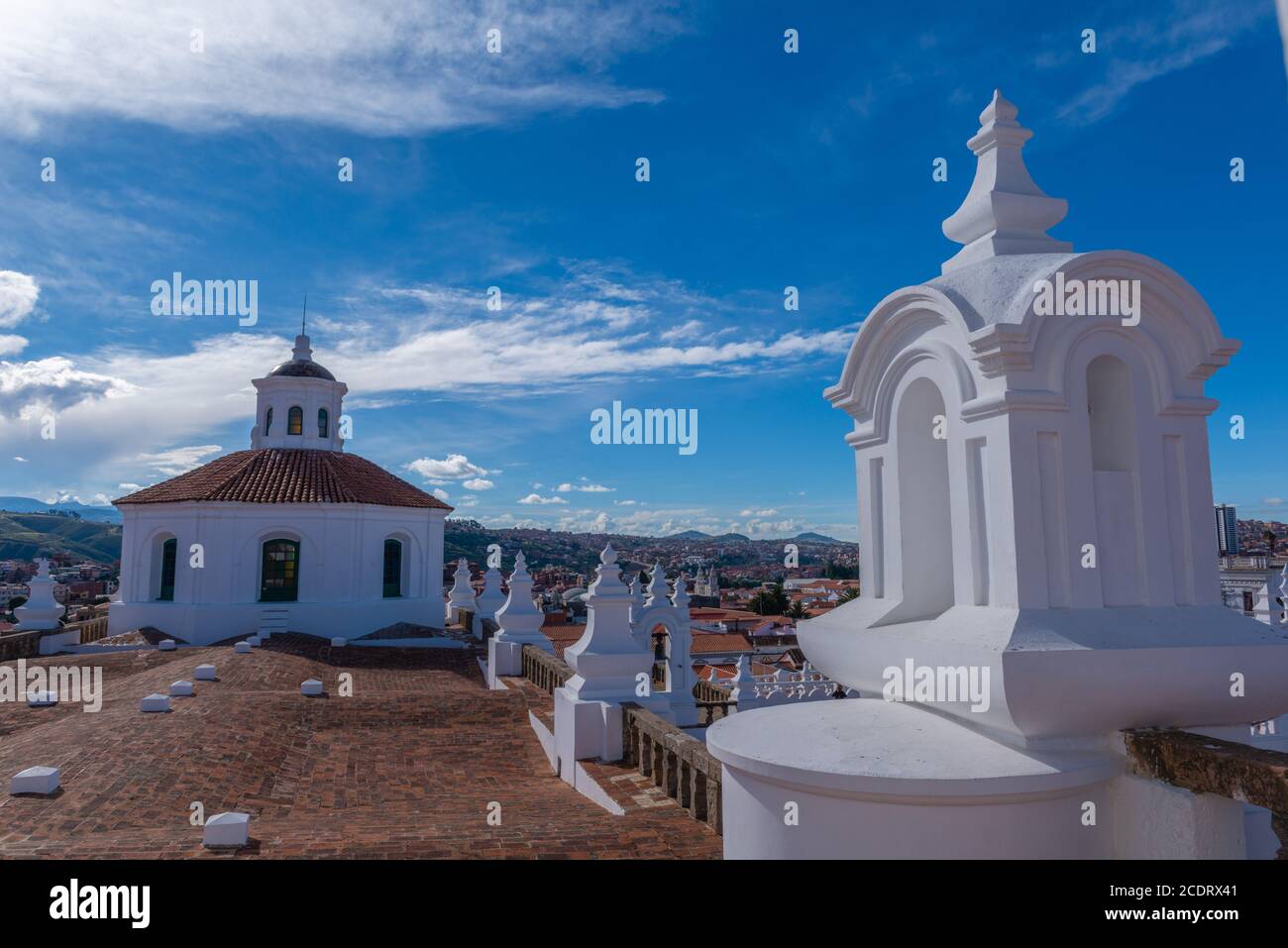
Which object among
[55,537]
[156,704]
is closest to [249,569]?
[156,704]

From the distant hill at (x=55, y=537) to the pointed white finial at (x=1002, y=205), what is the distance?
116 metres

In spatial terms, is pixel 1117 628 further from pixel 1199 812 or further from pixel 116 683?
pixel 116 683

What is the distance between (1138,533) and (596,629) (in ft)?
18.5

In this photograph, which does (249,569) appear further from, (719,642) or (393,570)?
(719,642)

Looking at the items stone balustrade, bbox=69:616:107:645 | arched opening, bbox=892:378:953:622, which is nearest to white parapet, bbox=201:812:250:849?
arched opening, bbox=892:378:953:622

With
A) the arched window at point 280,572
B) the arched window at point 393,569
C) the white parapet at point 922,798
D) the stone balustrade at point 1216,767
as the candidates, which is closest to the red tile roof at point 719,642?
the arched window at point 393,569

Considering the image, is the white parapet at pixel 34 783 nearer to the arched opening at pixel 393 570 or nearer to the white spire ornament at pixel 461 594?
the arched opening at pixel 393 570

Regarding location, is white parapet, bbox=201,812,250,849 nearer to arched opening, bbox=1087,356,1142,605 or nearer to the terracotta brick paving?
the terracotta brick paving

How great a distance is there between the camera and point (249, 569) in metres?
23.4

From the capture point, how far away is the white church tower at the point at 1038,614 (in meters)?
3.61

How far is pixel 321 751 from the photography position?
10.1m

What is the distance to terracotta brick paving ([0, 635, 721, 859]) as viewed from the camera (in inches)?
217

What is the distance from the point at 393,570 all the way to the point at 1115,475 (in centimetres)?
2412
